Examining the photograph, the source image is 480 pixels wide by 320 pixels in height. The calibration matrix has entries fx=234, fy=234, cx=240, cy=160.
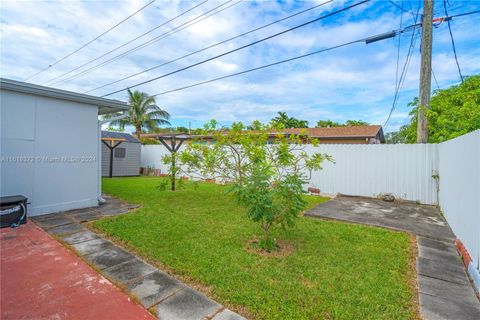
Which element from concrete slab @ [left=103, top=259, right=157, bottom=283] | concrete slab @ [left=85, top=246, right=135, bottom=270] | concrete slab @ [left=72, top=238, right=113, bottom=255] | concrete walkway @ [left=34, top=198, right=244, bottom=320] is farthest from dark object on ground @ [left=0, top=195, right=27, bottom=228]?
concrete slab @ [left=103, top=259, right=157, bottom=283]

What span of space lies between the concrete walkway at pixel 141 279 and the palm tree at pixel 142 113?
16470 millimetres

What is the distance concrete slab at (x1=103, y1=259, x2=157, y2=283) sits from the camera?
286cm

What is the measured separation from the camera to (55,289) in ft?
8.55

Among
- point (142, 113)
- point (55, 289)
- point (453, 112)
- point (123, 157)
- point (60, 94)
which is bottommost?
point (55, 289)

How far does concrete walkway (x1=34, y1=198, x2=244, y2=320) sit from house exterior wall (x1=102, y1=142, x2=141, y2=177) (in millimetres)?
8808

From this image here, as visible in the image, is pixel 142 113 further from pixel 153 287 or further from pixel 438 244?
pixel 438 244

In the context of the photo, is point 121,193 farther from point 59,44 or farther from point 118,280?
point 59,44

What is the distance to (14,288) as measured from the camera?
8.57 feet

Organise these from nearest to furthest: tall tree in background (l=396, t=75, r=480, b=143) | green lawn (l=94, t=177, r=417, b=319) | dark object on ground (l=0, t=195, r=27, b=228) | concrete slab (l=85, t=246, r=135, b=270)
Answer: green lawn (l=94, t=177, r=417, b=319) < concrete slab (l=85, t=246, r=135, b=270) < dark object on ground (l=0, t=195, r=27, b=228) < tall tree in background (l=396, t=75, r=480, b=143)

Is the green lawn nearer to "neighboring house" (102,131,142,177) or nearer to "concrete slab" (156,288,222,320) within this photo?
"concrete slab" (156,288,222,320)

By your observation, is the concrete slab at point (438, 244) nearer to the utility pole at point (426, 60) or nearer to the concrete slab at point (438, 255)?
the concrete slab at point (438, 255)

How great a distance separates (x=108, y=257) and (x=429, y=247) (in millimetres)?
5116

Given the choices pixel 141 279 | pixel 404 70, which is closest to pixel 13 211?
pixel 141 279

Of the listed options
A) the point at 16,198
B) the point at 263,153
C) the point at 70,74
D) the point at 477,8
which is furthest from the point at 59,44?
the point at 477,8
